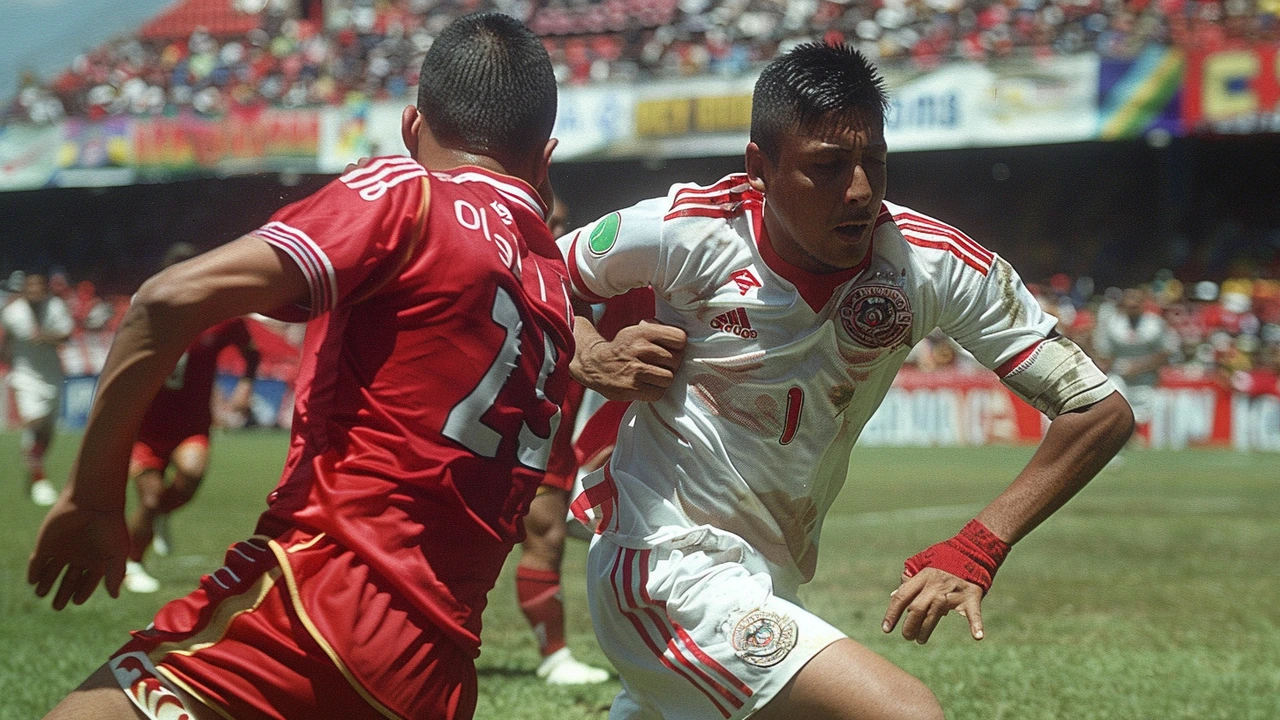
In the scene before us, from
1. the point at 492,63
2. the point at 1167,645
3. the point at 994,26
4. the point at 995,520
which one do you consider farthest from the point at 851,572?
the point at 994,26

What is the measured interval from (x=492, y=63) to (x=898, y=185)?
91.7 ft

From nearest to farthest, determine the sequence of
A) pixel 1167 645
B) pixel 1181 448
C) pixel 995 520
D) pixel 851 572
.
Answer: pixel 995 520
pixel 1167 645
pixel 851 572
pixel 1181 448

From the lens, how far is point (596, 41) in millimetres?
32531

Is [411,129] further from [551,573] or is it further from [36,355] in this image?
[36,355]

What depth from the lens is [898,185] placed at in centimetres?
2998

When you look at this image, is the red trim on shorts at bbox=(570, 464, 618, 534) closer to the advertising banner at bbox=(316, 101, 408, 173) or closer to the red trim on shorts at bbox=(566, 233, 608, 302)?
the red trim on shorts at bbox=(566, 233, 608, 302)

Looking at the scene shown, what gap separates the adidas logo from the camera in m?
3.38

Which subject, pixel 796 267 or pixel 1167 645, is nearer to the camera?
pixel 796 267

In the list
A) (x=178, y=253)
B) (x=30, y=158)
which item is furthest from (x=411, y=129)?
(x=30, y=158)

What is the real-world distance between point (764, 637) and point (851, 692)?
244 millimetres

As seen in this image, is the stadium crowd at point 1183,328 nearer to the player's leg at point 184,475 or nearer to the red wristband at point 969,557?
the player's leg at point 184,475

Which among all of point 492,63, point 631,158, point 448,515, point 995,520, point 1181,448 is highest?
point 492,63

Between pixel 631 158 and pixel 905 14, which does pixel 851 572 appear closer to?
pixel 631 158

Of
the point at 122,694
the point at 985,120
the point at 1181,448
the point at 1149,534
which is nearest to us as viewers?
the point at 122,694
